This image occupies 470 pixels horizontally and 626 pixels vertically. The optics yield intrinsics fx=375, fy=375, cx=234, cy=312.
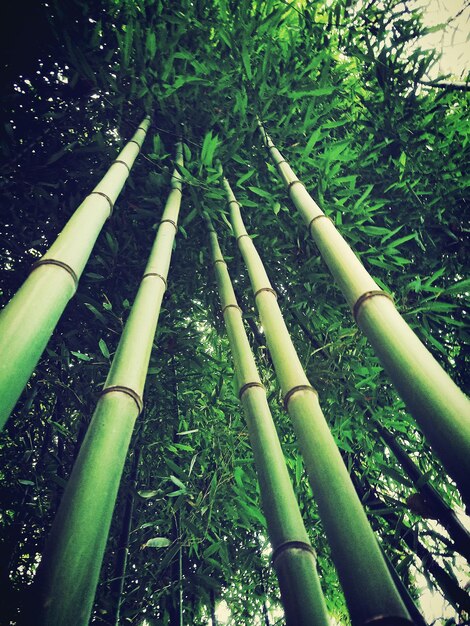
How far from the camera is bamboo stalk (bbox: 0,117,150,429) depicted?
0.75 m

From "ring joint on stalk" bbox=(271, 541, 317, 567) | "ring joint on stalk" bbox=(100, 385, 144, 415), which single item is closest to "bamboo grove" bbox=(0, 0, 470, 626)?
"ring joint on stalk" bbox=(100, 385, 144, 415)

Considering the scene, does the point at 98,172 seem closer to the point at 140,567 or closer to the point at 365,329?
the point at 365,329

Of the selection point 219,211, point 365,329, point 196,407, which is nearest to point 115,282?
point 219,211

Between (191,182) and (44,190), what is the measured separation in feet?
2.92

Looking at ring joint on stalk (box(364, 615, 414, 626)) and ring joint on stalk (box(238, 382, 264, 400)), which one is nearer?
ring joint on stalk (box(364, 615, 414, 626))

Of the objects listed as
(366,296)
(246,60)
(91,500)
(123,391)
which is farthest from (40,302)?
(246,60)

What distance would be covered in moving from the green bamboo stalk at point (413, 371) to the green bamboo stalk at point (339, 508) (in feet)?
0.73

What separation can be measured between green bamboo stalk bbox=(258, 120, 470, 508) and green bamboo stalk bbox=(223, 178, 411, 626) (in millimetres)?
224

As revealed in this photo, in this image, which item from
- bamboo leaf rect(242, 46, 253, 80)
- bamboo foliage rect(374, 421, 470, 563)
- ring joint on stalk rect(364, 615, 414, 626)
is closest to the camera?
ring joint on stalk rect(364, 615, 414, 626)

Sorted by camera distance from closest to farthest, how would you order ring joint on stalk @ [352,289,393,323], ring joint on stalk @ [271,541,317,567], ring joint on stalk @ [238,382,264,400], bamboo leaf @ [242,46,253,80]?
ring joint on stalk @ [271,541,317,567], ring joint on stalk @ [352,289,393,323], ring joint on stalk @ [238,382,264,400], bamboo leaf @ [242,46,253,80]

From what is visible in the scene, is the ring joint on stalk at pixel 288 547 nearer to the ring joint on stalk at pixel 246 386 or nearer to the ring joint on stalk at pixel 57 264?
the ring joint on stalk at pixel 246 386

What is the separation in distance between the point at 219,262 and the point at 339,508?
1.40 m

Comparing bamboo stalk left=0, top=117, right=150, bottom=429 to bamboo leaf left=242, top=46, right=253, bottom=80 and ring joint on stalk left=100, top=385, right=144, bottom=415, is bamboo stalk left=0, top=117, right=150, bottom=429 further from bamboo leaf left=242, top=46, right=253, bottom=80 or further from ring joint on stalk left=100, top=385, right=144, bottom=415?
bamboo leaf left=242, top=46, right=253, bottom=80

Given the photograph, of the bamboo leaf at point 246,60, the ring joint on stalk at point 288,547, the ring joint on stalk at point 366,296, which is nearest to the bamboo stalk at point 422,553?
the ring joint on stalk at point 288,547
